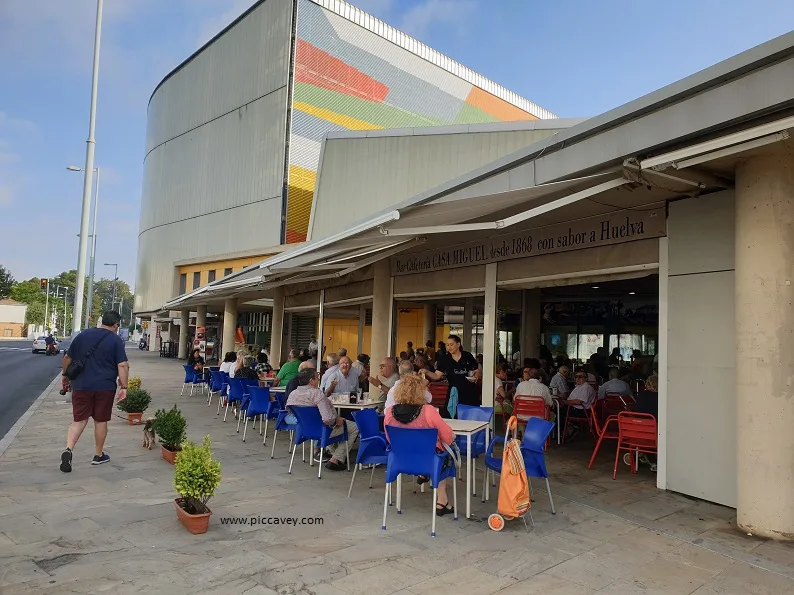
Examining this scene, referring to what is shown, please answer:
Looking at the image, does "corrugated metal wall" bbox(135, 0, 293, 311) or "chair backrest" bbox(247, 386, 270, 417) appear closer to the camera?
"chair backrest" bbox(247, 386, 270, 417)

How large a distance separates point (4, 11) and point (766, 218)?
1084cm

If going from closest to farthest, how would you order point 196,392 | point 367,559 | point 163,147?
point 367,559 → point 196,392 → point 163,147

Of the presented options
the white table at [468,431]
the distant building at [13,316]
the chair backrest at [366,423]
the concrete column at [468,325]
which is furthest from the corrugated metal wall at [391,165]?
the distant building at [13,316]

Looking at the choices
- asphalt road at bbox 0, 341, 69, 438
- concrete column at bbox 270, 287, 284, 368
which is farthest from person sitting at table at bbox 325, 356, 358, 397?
concrete column at bbox 270, 287, 284, 368

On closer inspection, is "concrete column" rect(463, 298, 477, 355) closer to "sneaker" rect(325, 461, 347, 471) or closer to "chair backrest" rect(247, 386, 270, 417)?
"chair backrest" rect(247, 386, 270, 417)

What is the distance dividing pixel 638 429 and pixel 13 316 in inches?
3359

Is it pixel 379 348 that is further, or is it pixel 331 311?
pixel 331 311

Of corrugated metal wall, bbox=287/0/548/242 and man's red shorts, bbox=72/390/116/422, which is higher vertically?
corrugated metal wall, bbox=287/0/548/242

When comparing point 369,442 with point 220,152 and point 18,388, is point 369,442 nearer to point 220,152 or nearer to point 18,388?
point 18,388

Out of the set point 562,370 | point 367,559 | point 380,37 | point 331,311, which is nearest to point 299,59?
point 380,37

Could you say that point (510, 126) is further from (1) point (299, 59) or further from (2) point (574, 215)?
(1) point (299, 59)

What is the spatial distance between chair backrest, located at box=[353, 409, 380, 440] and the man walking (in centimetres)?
242

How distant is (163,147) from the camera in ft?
130

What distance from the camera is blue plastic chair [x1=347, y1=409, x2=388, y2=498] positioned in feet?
15.6
